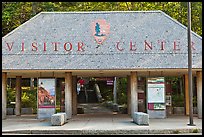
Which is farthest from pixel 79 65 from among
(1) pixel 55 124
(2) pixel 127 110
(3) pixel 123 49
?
(2) pixel 127 110

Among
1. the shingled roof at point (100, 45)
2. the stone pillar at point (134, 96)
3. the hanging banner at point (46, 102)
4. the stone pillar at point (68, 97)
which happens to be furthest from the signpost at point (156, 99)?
the hanging banner at point (46, 102)

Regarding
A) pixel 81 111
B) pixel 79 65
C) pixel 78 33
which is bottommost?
pixel 81 111

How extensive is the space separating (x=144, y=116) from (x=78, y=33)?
7.73m

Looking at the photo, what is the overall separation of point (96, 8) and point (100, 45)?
17661 millimetres

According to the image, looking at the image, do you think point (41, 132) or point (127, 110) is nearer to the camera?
point (41, 132)

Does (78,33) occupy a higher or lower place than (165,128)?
higher

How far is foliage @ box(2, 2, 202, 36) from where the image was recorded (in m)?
38.0

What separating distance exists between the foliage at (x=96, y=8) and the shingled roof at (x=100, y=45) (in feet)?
47.0

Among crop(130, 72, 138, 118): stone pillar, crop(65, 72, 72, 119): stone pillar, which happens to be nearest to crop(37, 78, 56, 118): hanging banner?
crop(65, 72, 72, 119): stone pillar

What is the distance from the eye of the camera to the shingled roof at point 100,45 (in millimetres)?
21828

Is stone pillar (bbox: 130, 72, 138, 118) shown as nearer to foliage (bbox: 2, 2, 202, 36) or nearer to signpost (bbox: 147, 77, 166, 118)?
signpost (bbox: 147, 77, 166, 118)

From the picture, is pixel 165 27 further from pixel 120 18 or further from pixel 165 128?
pixel 165 128

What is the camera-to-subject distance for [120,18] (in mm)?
24391

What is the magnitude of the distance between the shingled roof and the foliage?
14317mm
